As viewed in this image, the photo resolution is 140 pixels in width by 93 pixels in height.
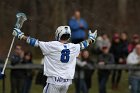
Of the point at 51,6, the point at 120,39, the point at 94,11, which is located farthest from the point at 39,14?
the point at 120,39

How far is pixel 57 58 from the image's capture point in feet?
40.8

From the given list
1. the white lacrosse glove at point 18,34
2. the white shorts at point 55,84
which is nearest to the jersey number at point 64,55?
the white shorts at point 55,84

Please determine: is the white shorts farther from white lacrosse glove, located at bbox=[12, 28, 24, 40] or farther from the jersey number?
white lacrosse glove, located at bbox=[12, 28, 24, 40]

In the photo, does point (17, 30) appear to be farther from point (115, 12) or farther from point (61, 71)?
point (115, 12)

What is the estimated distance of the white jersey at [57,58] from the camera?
12.4 m

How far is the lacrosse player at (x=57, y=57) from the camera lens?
40.6ft

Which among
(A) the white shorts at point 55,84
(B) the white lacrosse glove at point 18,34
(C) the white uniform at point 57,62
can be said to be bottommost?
(A) the white shorts at point 55,84

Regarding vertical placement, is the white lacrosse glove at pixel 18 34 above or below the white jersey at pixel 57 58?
above

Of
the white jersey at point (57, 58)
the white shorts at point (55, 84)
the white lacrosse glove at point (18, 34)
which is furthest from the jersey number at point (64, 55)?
the white lacrosse glove at point (18, 34)

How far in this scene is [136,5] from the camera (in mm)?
32906

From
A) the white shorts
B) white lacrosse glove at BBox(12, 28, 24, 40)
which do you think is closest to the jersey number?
the white shorts

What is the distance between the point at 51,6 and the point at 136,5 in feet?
16.8

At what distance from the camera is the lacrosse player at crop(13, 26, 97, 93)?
12375 mm

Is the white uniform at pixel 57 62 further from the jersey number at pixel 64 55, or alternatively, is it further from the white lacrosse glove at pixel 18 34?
the white lacrosse glove at pixel 18 34
